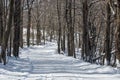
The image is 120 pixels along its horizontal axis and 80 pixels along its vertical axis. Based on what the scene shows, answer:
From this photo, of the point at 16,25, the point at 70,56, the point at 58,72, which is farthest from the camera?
the point at 70,56

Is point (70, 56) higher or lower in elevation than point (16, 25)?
lower

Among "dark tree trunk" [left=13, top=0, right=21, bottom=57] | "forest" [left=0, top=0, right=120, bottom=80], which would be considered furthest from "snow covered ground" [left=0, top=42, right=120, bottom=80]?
"dark tree trunk" [left=13, top=0, right=21, bottom=57]

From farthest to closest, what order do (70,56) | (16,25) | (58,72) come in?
(70,56), (16,25), (58,72)

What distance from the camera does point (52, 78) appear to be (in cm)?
1534

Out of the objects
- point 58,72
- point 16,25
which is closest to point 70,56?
point 16,25

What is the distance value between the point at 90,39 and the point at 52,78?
2023 centimetres

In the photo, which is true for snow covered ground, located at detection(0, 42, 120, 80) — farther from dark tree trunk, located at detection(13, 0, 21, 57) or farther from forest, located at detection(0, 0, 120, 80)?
dark tree trunk, located at detection(13, 0, 21, 57)

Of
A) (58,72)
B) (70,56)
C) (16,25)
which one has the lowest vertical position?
(70,56)

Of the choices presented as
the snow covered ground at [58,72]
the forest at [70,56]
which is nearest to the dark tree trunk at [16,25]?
the forest at [70,56]

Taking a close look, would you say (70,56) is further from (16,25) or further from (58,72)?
(58,72)

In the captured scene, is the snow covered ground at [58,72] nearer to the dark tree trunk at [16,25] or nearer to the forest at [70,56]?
the forest at [70,56]

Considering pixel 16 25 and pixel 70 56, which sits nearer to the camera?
pixel 16 25

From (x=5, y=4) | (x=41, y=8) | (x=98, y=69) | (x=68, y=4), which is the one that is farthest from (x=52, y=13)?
(x=98, y=69)

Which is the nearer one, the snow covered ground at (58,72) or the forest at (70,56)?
the snow covered ground at (58,72)
